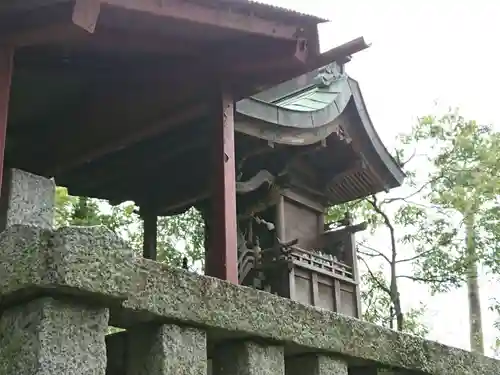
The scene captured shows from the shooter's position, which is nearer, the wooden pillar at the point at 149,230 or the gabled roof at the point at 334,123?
the gabled roof at the point at 334,123

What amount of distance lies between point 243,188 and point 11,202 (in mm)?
3920

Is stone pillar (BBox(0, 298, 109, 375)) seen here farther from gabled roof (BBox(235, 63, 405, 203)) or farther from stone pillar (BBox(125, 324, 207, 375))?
gabled roof (BBox(235, 63, 405, 203))

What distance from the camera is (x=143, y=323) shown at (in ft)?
4.79

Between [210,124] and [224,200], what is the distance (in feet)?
2.31

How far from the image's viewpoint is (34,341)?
1.19 m

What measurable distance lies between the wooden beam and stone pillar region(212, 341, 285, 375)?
8.47 ft

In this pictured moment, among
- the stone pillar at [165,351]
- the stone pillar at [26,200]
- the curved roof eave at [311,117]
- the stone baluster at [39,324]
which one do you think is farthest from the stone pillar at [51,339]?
the curved roof eave at [311,117]

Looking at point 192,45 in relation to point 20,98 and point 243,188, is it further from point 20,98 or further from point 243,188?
point 243,188

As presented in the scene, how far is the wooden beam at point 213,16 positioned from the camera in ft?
13.0

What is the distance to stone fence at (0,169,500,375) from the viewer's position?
3.98ft

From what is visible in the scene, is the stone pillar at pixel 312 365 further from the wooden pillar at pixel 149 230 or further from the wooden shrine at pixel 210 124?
the wooden pillar at pixel 149 230

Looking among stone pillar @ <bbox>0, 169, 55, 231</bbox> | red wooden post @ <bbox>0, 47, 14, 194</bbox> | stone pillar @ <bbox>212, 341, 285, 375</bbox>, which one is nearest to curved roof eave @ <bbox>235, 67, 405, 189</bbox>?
red wooden post @ <bbox>0, 47, 14, 194</bbox>

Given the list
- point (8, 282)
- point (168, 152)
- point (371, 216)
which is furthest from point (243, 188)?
point (371, 216)

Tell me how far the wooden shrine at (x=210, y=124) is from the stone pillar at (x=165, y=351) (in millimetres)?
2461
